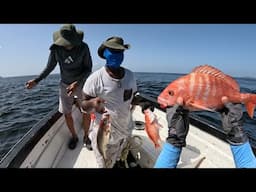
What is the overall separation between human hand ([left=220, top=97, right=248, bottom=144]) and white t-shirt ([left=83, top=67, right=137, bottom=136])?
0.99m

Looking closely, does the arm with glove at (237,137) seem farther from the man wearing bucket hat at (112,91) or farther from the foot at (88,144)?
the foot at (88,144)

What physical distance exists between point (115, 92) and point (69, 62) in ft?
3.98

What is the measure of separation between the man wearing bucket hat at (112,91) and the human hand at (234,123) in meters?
1.01

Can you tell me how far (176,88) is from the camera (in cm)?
188

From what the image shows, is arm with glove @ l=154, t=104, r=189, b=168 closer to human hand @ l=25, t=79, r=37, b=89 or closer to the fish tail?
the fish tail

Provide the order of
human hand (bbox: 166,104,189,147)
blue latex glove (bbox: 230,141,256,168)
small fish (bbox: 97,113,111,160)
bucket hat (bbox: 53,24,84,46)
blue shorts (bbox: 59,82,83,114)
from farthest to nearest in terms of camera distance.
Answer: blue shorts (bbox: 59,82,83,114), bucket hat (bbox: 53,24,84,46), small fish (bbox: 97,113,111,160), human hand (bbox: 166,104,189,147), blue latex glove (bbox: 230,141,256,168)

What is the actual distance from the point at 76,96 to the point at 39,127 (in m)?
0.72

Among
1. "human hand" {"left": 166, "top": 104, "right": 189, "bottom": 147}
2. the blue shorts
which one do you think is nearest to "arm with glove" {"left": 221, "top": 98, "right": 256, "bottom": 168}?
"human hand" {"left": 166, "top": 104, "right": 189, "bottom": 147}

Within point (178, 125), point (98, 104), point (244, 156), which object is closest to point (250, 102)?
point (244, 156)

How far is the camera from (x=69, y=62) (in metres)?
3.05

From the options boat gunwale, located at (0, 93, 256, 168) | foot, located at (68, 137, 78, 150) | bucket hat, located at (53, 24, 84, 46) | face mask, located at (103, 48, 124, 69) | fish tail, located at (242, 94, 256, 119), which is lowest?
foot, located at (68, 137, 78, 150)

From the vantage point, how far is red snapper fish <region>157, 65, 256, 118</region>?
68.7 inches

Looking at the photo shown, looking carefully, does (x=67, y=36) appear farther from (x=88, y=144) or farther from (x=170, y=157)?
(x=170, y=157)

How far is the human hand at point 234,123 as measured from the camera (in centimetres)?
155
